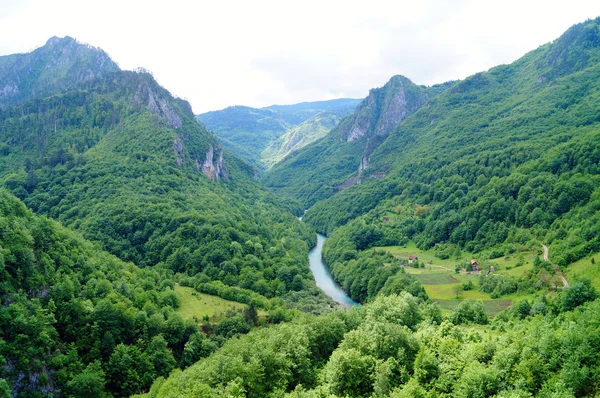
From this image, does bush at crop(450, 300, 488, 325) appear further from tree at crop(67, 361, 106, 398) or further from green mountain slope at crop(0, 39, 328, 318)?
tree at crop(67, 361, 106, 398)

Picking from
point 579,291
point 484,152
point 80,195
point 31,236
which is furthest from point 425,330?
point 484,152

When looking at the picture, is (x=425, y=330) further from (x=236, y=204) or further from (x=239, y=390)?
(x=236, y=204)

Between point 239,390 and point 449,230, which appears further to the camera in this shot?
point 449,230

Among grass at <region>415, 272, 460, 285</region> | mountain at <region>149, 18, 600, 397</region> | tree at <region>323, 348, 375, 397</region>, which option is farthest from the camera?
grass at <region>415, 272, 460, 285</region>

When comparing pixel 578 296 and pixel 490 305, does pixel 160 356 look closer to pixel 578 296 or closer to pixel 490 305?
pixel 578 296

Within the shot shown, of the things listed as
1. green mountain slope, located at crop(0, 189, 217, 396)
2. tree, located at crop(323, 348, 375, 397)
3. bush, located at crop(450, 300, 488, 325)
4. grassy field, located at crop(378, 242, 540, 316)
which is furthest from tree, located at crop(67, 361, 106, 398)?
grassy field, located at crop(378, 242, 540, 316)

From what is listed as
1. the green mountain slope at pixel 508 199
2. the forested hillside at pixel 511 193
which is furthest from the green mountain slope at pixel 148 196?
the forested hillside at pixel 511 193
